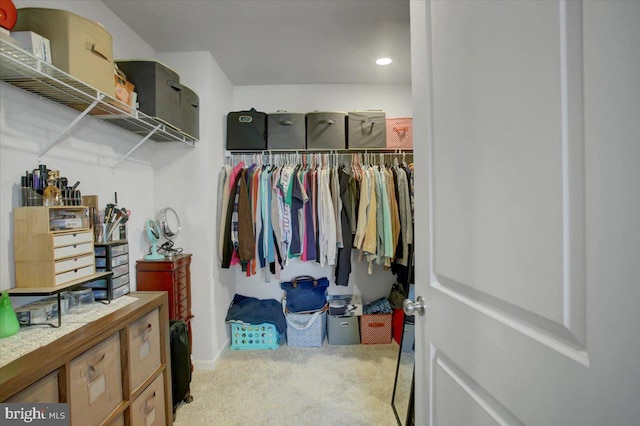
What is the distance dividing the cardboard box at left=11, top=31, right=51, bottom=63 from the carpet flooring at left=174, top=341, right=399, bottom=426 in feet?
6.67

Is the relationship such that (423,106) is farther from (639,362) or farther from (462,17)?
(639,362)

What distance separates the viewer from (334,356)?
2523 mm

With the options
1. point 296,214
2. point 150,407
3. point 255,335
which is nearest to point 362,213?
point 296,214

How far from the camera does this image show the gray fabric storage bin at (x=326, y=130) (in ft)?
8.93

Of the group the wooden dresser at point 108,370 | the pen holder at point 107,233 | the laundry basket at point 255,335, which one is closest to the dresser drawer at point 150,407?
the wooden dresser at point 108,370

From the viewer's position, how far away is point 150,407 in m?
1.40

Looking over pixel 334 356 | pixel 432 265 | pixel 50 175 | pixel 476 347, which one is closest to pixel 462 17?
pixel 432 265

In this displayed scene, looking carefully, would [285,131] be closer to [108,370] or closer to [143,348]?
[143,348]

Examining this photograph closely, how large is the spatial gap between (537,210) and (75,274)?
1.67 m

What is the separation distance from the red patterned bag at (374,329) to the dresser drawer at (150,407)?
1738mm

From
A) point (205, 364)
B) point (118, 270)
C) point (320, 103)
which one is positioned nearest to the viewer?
point (118, 270)

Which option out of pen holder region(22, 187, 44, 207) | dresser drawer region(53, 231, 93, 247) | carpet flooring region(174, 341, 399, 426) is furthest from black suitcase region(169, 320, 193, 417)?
pen holder region(22, 187, 44, 207)

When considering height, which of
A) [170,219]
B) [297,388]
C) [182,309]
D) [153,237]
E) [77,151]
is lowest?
[297,388]

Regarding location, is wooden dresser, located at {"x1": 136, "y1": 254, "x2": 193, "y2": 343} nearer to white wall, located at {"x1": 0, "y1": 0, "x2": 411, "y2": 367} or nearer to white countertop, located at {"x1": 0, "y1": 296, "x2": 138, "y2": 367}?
white wall, located at {"x1": 0, "y1": 0, "x2": 411, "y2": 367}
